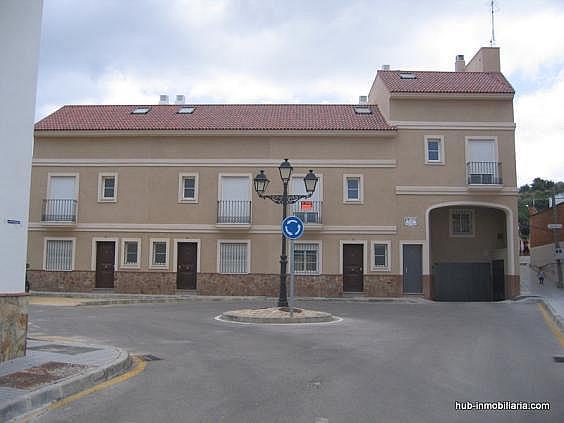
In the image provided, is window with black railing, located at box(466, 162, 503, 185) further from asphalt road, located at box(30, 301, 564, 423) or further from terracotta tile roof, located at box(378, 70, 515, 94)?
asphalt road, located at box(30, 301, 564, 423)

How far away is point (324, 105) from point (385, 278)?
10.1 meters

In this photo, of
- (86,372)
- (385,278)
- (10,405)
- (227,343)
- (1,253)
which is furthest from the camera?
(385,278)

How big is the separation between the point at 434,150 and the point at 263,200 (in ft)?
27.9

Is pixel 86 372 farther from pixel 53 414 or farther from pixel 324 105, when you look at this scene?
pixel 324 105

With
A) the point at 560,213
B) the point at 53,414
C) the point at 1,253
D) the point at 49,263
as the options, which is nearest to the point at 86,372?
the point at 53,414

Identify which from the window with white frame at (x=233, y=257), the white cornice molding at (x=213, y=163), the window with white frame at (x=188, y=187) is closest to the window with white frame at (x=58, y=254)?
the white cornice molding at (x=213, y=163)

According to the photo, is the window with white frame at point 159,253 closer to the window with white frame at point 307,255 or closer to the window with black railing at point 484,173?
the window with white frame at point 307,255

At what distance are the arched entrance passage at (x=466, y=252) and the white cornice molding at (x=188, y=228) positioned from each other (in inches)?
147

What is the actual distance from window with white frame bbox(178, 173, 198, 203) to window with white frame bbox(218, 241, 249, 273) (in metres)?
2.64

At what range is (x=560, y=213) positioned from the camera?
128 ft

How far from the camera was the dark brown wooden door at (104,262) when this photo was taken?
29.2 metres

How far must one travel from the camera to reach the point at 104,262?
29344mm

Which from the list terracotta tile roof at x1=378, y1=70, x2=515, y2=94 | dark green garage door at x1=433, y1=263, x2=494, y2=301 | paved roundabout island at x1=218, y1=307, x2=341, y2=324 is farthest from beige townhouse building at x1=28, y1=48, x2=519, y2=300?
paved roundabout island at x1=218, y1=307, x2=341, y2=324

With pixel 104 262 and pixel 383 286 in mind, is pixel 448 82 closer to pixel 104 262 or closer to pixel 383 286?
pixel 383 286
